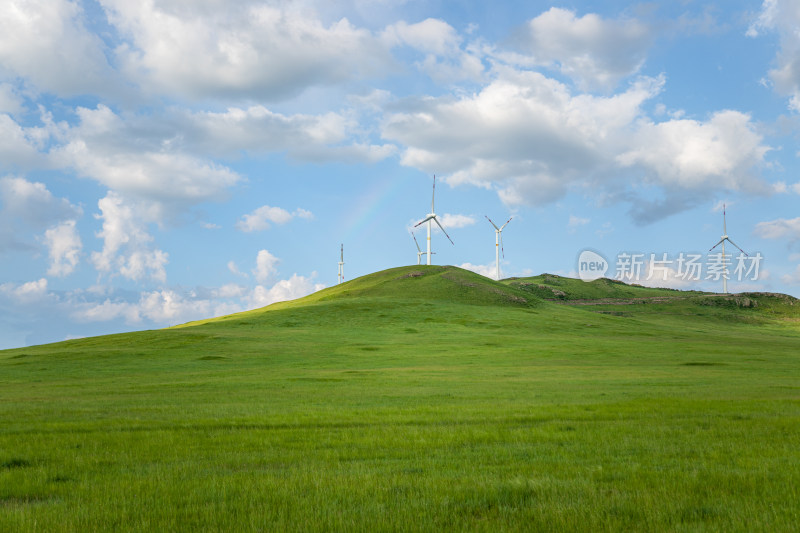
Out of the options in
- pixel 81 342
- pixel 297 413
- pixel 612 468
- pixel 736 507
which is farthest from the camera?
pixel 81 342

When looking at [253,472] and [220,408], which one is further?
[220,408]

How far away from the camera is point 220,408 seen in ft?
75.7

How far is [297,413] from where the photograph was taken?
68.4 feet

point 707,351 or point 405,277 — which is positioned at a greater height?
point 405,277

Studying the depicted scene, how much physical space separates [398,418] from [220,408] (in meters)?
8.33

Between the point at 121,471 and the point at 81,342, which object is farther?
the point at 81,342

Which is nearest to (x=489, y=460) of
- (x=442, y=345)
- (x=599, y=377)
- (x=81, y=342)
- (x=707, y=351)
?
(x=599, y=377)

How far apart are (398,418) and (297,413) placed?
13.4ft

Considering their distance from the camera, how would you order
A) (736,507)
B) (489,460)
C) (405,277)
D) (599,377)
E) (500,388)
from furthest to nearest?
(405,277), (599,377), (500,388), (489,460), (736,507)

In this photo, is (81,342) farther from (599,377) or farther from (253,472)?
(253,472)

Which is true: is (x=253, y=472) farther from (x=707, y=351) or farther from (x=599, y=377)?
(x=707, y=351)

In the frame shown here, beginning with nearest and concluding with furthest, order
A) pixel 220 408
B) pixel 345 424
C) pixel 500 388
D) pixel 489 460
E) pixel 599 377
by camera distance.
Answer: pixel 489 460 < pixel 345 424 < pixel 220 408 < pixel 500 388 < pixel 599 377

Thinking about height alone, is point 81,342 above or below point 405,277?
below

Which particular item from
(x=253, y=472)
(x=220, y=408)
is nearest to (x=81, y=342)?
(x=220, y=408)
